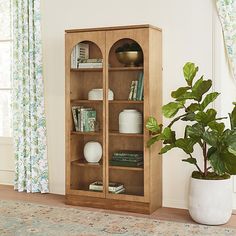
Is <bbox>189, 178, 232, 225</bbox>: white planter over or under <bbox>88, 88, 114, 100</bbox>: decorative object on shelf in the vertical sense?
under

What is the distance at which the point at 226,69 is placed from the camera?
457 centimetres

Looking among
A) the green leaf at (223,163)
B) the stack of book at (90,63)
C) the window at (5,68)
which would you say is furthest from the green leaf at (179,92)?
the window at (5,68)

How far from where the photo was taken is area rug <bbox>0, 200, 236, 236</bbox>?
393 cm

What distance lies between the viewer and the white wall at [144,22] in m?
4.59

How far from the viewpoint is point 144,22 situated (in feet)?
15.8

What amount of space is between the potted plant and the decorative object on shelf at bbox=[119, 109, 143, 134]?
0.29 meters

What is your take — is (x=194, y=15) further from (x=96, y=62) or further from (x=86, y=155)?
(x=86, y=155)

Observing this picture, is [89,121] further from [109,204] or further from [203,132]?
[203,132]

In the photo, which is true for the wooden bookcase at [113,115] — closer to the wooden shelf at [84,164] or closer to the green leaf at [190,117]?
the wooden shelf at [84,164]

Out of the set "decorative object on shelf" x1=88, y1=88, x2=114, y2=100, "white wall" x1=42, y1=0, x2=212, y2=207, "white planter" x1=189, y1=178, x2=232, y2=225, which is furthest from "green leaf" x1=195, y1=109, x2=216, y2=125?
"decorative object on shelf" x1=88, y1=88, x2=114, y2=100

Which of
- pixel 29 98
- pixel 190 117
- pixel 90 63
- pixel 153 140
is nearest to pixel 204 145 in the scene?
pixel 190 117

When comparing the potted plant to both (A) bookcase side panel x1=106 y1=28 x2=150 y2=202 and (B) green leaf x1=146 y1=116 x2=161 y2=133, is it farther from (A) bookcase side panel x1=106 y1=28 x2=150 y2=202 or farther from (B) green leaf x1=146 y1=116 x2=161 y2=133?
(A) bookcase side panel x1=106 y1=28 x2=150 y2=202

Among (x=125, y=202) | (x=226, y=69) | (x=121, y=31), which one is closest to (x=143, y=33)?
(x=121, y=31)

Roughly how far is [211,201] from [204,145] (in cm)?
50
